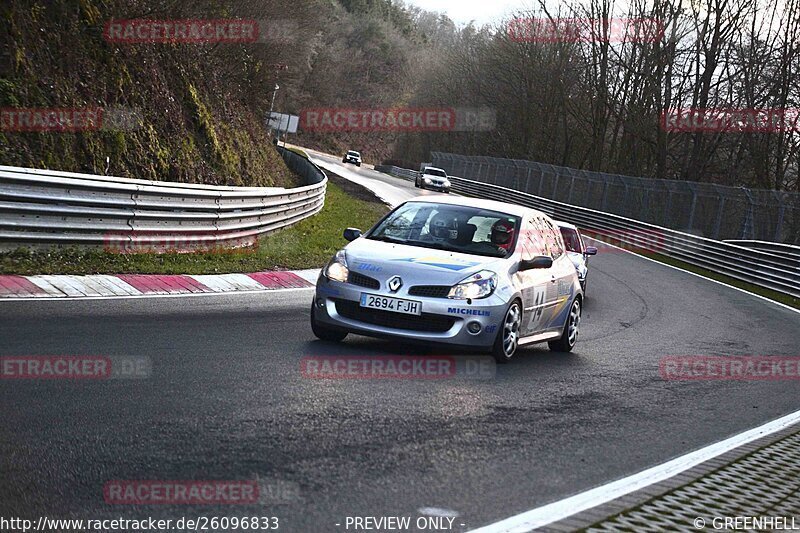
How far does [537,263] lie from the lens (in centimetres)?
1014

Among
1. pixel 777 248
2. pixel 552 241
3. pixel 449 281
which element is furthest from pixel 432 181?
pixel 449 281

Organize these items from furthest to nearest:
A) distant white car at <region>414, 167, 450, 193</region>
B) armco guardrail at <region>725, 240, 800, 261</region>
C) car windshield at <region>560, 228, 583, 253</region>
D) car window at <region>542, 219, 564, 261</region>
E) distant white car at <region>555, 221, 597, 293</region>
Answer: distant white car at <region>414, 167, 450, 193</region>, armco guardrail at <region>725, 240, 800, 261</region>, car windshield at <region>560, 228, 583, 253</region>, distant white car at <region>555, 221, 597, 293</region>, car window at <region>542, 219, 564, 261</region>

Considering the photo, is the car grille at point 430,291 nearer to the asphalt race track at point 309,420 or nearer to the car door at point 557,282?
the asphalt race track at point 309,420

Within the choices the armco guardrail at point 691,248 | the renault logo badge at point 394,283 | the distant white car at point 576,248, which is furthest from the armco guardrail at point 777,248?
the renault logo badge at point 394,283

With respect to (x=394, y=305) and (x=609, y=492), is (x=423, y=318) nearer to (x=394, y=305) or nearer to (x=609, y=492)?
(x=394, y=305)

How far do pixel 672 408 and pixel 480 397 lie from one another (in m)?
1.89

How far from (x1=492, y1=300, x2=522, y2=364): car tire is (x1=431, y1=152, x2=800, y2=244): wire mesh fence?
78.6 feet

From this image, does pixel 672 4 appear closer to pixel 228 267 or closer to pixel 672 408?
pixel 228 267

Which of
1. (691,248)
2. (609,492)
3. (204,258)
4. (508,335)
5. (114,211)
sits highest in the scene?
(609,492)

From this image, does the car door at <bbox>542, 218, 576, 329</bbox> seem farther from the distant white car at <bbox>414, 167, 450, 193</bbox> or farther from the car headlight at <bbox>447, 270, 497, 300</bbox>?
the distant white car at <bbox>414, 167, 450, 193</bbox>

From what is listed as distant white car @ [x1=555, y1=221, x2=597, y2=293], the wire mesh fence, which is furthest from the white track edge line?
the wire mesh fence

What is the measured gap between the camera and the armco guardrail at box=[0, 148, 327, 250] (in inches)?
492

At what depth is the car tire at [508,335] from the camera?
944 cm

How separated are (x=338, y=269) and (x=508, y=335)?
1699 millimetres
